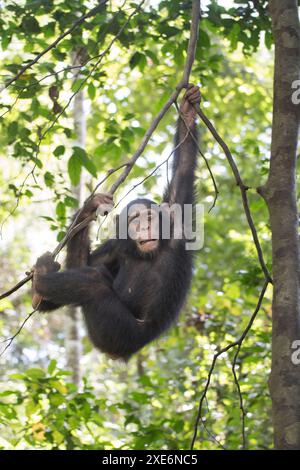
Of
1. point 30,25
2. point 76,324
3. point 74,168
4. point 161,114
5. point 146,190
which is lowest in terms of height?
point 161,114

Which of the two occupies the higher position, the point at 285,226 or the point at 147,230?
the point at 147,230

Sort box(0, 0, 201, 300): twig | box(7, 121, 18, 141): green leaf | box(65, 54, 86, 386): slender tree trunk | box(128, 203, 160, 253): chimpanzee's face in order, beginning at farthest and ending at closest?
box(65, 54, 86, 386): slender tree trunk, box(7, 121, 18, 141): green leaf, box(128, 203, 160, 253): chimpanzee's face, box(0, 0, 201, 300): twig

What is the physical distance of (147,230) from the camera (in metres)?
4.97

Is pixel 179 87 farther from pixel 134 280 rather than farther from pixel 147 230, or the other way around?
pixel 134 280

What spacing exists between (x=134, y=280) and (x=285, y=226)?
209 centimetres

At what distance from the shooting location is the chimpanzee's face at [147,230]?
195 inches

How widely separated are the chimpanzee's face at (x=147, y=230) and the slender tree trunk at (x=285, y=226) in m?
1.73

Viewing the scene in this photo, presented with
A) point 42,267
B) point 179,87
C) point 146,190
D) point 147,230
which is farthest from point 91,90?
point 146,190

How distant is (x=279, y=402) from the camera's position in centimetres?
278

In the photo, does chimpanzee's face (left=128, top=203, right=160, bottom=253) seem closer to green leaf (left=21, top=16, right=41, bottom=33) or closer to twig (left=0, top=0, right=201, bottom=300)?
twig (left=0, top=0, right=201, bottom=300)

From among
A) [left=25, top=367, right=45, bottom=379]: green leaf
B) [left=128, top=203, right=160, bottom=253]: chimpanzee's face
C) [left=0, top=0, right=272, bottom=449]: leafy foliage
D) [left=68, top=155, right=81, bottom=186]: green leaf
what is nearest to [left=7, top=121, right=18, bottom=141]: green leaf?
[left=0, top=0, right=272, bottom=449]: leafy foliage

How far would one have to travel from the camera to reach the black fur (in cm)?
453
